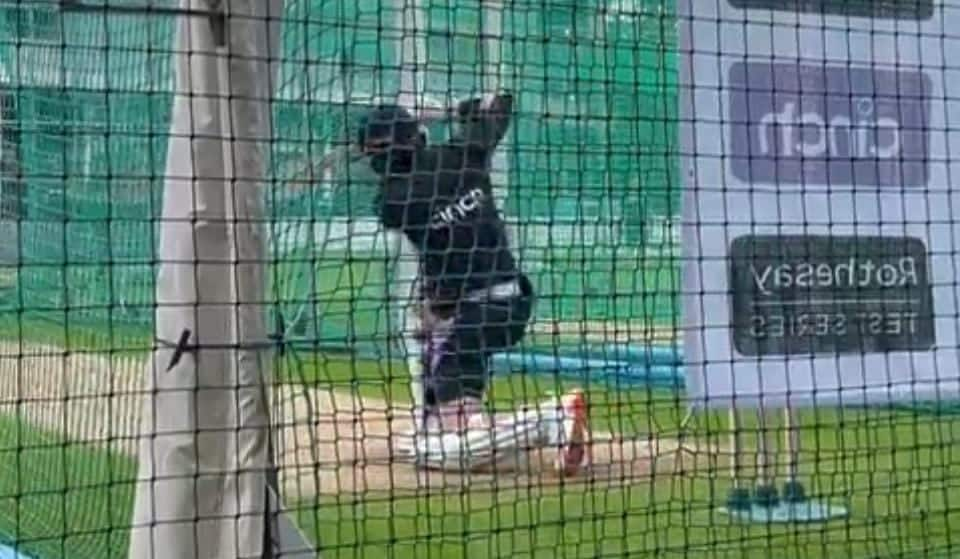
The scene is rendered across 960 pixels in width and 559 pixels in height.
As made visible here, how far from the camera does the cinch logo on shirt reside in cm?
259

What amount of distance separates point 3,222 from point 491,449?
3.29 feet

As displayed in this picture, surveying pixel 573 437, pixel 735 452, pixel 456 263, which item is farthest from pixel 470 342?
pixel 735 452

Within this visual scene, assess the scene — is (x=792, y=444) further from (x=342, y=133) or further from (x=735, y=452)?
(x=342, y=133)

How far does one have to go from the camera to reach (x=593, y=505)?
3.01 meters

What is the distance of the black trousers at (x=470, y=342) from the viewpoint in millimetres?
2664

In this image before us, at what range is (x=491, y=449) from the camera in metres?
2.80

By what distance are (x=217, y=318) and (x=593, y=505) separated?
0.89m

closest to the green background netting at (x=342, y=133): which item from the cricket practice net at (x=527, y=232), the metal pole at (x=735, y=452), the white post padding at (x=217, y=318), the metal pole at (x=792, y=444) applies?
the cricket practice net at (x=527, y=232)

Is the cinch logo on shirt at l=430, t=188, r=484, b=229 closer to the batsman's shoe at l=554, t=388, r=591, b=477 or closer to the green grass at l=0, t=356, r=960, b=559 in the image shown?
the green grass at l=0, t=356, r=960, b=559

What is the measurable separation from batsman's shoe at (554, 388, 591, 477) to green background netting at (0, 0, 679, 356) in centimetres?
19

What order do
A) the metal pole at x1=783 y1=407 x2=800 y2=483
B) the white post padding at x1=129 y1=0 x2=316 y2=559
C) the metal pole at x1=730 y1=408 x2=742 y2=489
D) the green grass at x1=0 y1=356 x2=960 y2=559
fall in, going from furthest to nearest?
the metal pole at x1=783 y1=407 x2=800 y2=483, the metal pole at x1=730 y1=408 x2=742 y2=489, the green grass at x1=0 y1=356 x2=960 y2=559, the white post padding at x1=129 y1=0 x2=316 y2=559

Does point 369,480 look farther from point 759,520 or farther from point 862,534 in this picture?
point 862,534

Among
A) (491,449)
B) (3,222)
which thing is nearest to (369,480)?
(491,449)

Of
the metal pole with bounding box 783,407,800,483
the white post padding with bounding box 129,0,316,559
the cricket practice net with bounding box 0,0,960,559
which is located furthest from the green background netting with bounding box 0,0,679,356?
the metal pole with bounding box 783,407,800,483
